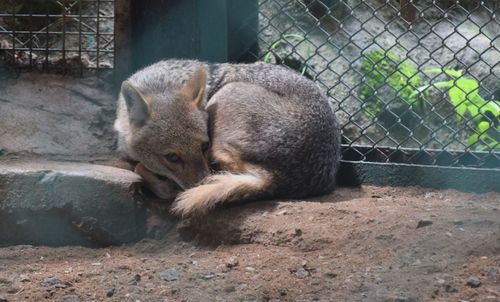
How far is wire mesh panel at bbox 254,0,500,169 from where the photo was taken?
220 inches

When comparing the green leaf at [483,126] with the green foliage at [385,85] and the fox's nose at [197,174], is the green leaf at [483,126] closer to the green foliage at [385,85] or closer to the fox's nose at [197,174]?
the green foliage at [385,85]

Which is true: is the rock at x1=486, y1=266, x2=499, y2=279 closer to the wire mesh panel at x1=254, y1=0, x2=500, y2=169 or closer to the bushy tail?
the bushy tail

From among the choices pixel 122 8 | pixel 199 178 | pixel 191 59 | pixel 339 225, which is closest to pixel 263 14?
pixel 191 59

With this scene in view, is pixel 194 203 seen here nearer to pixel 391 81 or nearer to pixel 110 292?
pixel 110 292

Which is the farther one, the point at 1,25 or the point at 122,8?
the point at 1,25

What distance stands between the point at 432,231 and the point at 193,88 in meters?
1.92

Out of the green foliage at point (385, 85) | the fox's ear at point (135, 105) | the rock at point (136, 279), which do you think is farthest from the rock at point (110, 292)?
the green foliage at point (385, 85)

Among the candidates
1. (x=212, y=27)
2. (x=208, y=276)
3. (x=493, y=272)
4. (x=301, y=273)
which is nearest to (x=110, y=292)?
(x=208, y=276)

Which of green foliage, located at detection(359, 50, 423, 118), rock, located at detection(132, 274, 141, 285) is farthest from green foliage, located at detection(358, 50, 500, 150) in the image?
rock, located at detection(132, 274, 141, 285)

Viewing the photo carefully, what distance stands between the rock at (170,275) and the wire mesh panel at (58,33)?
89.4 inches

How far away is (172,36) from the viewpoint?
5746 mm

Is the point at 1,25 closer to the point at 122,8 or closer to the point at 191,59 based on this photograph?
the point at 122,8

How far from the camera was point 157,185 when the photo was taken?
4.91 m

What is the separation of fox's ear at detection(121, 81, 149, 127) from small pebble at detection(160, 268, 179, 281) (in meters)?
1.33
